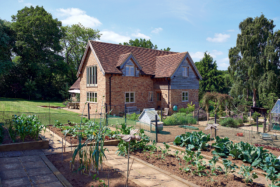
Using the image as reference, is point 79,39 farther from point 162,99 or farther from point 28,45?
point 162,99

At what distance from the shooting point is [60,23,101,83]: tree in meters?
47.0

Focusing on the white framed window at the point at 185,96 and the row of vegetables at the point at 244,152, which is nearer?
the row of vegetables at the point at 244,152

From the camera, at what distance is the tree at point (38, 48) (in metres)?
34.7

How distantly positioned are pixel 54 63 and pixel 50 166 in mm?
34430

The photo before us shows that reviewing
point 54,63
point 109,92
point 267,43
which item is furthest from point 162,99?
point 54,63

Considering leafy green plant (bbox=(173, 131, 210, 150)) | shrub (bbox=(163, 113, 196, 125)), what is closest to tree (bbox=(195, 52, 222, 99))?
shrub (bbox=(163, 113, 196, 125))

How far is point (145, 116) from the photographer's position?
13.7 meters

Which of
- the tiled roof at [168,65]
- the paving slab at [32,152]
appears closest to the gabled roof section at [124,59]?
the tiled roof at [168,65]

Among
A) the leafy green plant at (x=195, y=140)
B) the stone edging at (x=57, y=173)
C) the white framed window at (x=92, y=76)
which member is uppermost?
the white framed window at (x=92, y=76)

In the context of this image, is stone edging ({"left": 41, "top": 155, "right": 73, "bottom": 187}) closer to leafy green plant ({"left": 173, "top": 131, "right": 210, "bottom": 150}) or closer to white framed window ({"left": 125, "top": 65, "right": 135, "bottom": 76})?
leafy green plant ({"left": 173, "top": 131, "right": 210, "bottom": 150})

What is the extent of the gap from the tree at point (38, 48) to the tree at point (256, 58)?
98.2 ft

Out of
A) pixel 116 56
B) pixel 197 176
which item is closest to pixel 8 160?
pixel 197 176

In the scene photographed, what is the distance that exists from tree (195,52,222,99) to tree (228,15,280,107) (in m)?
9.57

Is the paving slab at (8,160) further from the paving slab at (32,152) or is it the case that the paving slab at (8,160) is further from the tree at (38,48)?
the tree at (38,48)
